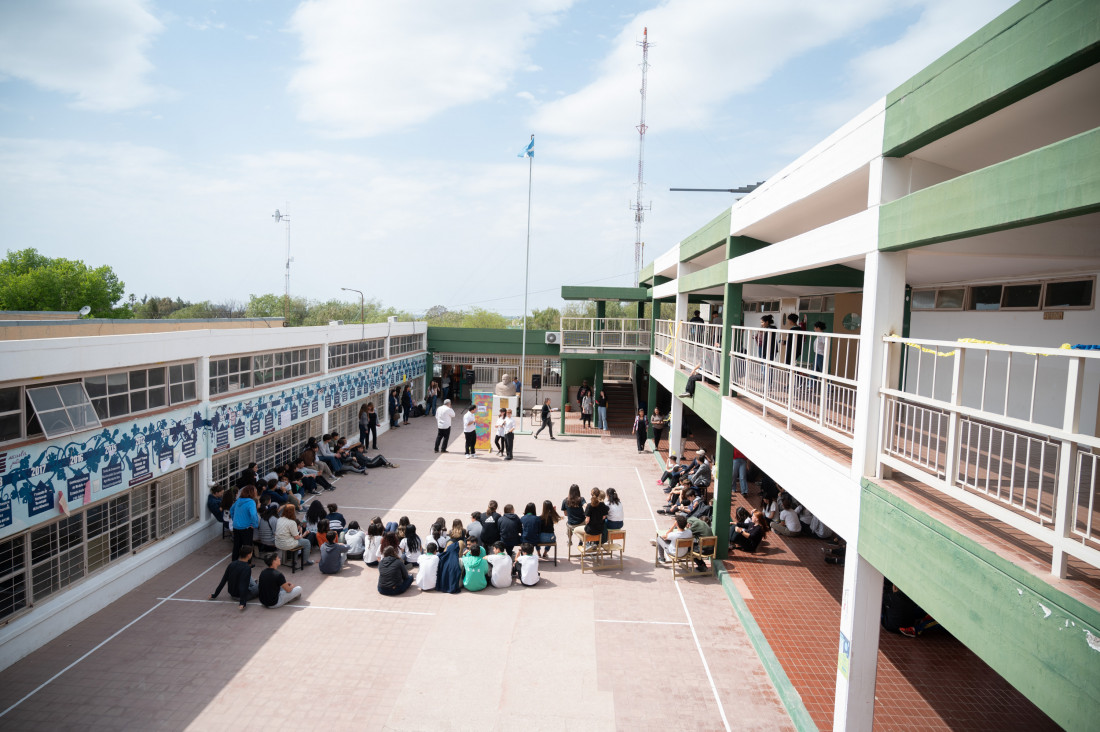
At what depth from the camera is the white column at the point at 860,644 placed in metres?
5.92

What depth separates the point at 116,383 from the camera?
979 centimetres

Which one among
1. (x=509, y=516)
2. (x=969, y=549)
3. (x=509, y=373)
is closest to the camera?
(x=969, y=549)

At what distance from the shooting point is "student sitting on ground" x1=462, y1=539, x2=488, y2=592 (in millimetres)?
10352

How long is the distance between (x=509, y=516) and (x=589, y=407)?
44.9 ft

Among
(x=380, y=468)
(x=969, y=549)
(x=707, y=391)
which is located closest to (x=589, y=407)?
(x=380, y=468)

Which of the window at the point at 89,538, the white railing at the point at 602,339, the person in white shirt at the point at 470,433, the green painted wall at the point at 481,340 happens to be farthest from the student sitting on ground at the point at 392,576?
the green painted wall at the point at 481,340

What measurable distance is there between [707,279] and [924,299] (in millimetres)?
3881

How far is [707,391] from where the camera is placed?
41.8ft

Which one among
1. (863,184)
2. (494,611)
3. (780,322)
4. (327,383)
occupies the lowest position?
Result: (494,611)

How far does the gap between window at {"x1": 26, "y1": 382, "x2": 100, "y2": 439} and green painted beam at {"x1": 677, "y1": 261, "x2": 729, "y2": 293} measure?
1017cm

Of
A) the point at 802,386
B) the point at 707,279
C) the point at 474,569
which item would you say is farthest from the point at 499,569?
the point at 707,279

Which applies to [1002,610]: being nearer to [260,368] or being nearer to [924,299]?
[924,299]

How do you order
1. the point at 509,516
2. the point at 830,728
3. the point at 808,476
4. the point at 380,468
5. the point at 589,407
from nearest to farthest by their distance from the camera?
the point at 830,728, the point at 808,476, the point at 509,516, the point at 380,468, the point at 589,407

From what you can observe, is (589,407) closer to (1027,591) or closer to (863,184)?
(863,184)
